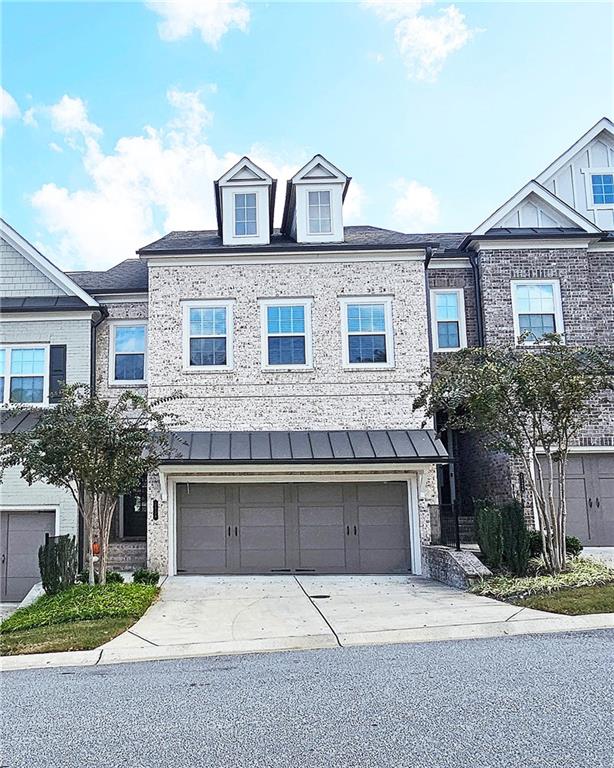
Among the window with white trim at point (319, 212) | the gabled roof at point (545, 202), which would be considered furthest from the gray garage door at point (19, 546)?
the gabled roof at point (545, 202)

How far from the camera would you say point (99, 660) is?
28.9 ft

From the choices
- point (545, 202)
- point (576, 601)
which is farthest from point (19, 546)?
point (545, 202)

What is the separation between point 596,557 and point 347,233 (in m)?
9.89

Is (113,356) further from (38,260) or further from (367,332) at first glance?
(367,332)

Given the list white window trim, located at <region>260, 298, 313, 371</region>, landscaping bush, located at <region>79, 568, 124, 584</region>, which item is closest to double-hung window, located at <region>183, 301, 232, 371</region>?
white window trim, located at <region>260, 298, 313, 371</region>

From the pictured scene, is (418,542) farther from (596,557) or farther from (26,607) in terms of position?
(26,607)

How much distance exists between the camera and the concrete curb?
885 cm

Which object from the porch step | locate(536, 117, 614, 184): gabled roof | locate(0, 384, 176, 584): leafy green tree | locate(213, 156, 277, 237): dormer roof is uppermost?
locate(536, 117, 614, 184): gabled roof

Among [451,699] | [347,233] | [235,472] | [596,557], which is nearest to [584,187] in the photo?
[347,233]

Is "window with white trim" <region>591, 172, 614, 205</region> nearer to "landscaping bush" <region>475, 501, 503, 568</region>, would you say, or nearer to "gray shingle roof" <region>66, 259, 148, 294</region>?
"landscaping bush" <region>475, 501, 503, 568</region>

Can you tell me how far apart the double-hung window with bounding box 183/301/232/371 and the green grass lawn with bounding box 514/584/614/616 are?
8.62 meters

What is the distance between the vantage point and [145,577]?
14492 millimetres

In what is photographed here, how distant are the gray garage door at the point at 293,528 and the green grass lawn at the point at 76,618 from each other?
2.98 meters

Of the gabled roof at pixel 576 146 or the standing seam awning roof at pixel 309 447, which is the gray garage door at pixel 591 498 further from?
the gabled roof at pixel 576 146
